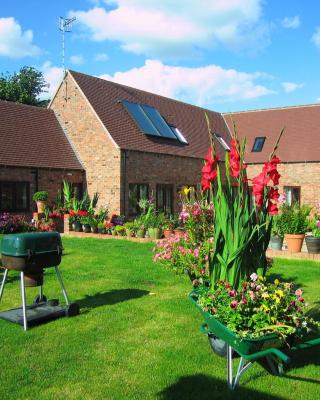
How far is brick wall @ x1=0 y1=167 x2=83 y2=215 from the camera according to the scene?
18672 mm

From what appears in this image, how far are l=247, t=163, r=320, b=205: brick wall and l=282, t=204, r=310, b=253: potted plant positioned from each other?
12.6 metres

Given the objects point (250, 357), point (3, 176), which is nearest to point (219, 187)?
point (250, 357)

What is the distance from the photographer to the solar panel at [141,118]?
890 inches

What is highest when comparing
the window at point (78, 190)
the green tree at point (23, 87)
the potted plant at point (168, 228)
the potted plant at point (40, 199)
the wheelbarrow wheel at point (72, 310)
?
the green tree at point (23, 87)

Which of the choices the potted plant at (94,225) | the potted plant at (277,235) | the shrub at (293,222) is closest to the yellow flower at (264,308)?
the potted plant at (277,235)

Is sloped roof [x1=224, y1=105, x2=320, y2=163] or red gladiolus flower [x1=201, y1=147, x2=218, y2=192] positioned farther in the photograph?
sloped roof [x1=224, y1=105, x2=320, y2=163]

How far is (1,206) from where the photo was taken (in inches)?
734

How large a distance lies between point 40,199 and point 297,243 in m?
10.9

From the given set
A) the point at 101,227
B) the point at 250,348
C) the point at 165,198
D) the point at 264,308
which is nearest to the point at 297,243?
the point at 101,227

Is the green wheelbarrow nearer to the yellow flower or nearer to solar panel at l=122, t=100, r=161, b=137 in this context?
the yellow flower

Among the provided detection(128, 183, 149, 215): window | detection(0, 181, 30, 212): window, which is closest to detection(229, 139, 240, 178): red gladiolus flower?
detection(0, 181, 30, 212): window

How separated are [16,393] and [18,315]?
2233 millimetres

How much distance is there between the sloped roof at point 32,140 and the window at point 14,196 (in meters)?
0.89

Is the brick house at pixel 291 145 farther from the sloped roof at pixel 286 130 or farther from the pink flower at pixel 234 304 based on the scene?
the pink flower at pixel 234 304
